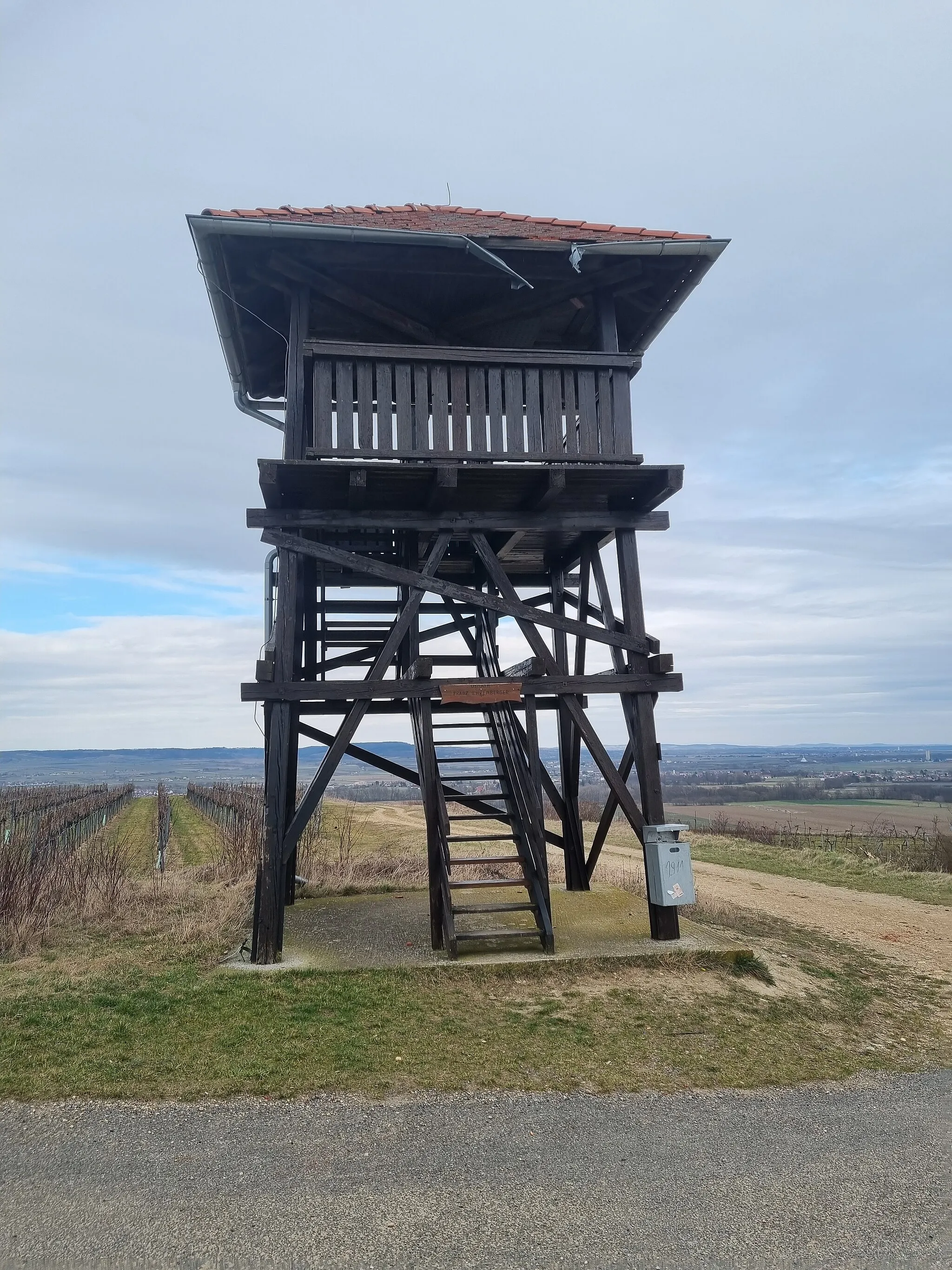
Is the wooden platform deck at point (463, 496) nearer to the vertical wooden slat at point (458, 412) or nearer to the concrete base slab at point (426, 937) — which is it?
the vertical wooden slat at point (458, 412)

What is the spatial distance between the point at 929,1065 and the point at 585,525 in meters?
5.98

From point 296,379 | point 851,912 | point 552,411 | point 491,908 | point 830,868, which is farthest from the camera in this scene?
point 830,868

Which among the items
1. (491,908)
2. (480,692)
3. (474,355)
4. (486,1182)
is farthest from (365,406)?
(486,1182)

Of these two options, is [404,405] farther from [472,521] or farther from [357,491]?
[472,521]

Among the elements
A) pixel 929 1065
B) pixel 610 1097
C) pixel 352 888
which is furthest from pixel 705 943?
pixel 352 888

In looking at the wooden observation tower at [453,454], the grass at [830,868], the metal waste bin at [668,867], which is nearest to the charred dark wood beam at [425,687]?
the wooden observation tower at [453,454]

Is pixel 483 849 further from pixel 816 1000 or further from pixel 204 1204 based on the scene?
pixel 204 1204

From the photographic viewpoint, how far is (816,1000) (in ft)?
24.1

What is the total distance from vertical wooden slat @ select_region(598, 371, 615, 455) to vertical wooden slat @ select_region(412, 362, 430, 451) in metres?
2.00

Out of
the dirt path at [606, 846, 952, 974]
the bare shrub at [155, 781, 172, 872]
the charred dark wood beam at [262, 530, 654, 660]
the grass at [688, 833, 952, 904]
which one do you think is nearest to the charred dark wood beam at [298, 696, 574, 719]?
the charred dark wood beam at [262, 530, 654, 660]

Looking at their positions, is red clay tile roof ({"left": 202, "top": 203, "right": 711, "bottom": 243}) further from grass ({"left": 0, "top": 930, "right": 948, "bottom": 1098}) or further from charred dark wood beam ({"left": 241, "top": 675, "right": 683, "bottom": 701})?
grass ({"left": 0, "top": 930, "right": 948, "bottom": 1098})

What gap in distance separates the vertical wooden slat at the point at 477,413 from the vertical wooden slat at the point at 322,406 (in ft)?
5.08

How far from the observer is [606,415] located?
30.9 ft

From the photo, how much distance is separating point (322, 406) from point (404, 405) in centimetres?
89
